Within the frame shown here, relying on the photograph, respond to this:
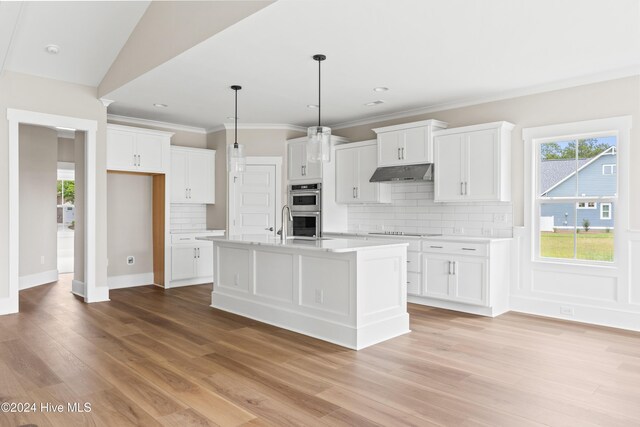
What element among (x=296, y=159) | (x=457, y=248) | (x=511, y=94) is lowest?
(x=457, y=248)

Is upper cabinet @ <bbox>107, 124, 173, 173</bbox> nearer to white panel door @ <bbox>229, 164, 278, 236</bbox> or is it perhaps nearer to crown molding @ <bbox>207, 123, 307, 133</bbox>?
crown molding @ <bbox>207, 123, 307, 133</bbox>

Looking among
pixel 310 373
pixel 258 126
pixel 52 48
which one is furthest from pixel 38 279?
pixel 310 373

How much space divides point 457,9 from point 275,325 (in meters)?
3.24

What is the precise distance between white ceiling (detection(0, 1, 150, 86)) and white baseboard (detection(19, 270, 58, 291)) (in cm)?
317

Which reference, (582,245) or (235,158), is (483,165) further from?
(235,158)

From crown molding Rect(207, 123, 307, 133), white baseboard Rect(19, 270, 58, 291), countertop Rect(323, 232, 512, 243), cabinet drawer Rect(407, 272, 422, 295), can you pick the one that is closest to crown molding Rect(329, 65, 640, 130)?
crown molding Rect(207, 123, 307, 133)

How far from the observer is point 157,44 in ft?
14.5

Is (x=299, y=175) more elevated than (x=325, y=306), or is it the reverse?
(x=299, y=175)

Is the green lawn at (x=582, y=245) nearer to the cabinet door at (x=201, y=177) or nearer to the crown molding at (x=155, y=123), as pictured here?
the cabinet door at (x=201, y=177)

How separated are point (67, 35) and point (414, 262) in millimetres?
4628

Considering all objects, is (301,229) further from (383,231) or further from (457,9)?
(457,9)

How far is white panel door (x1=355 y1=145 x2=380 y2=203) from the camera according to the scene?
20.9 feet

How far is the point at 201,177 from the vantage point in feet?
24.0

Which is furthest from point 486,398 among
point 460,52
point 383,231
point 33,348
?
point 383,231
